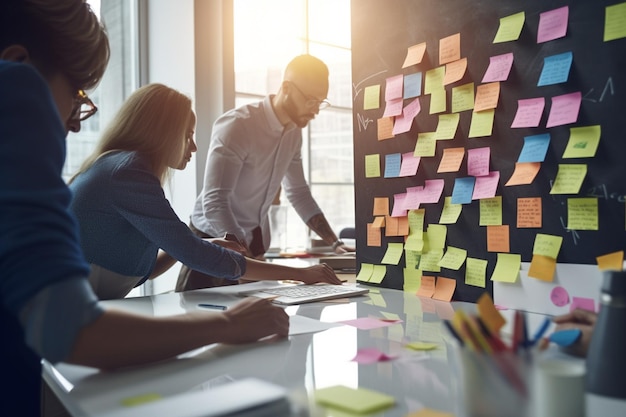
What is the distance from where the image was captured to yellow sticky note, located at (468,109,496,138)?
123 centimetres

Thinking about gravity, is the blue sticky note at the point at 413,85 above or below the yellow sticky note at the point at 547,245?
above

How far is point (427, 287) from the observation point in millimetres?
1411

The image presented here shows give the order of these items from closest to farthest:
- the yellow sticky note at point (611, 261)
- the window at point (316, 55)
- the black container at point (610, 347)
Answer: the black container at point (610, 347)
the yellow sticky note at point (611, 261)
the window at point (316, 55)

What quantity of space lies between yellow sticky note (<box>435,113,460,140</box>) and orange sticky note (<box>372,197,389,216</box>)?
0.86ft

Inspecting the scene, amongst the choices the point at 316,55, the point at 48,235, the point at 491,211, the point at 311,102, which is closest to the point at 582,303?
the point at 491,211

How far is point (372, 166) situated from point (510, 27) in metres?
0.55

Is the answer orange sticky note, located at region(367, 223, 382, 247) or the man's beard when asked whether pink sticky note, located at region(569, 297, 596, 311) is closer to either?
orange sticky note, located at region(367, 223, 382, 247)

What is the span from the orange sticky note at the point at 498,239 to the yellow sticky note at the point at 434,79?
0.38 m

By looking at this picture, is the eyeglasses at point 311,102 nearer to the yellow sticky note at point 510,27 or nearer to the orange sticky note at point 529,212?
the yellow sticky note at point 510,27

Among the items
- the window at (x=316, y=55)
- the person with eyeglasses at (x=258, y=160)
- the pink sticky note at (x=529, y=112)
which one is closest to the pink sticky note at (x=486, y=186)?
the pink sticky note at (x=529, y=112)

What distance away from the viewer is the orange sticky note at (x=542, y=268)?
43.8 inches

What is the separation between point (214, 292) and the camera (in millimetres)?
1533

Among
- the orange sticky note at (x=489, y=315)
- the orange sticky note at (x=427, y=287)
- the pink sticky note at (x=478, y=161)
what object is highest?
the pink sticky note at (x=478, y=161)

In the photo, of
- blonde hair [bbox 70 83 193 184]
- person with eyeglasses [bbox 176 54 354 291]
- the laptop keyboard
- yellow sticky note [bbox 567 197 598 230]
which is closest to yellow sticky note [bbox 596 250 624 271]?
yellow sticky note [bbox 567 197 598 230]
